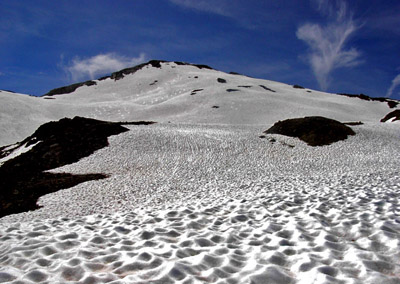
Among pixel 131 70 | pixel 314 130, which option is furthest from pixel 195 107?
pixel 131 70

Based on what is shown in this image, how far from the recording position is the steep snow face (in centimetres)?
5194

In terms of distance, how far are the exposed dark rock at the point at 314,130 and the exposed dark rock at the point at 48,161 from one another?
61.8 ft

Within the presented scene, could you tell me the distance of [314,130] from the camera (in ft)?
104

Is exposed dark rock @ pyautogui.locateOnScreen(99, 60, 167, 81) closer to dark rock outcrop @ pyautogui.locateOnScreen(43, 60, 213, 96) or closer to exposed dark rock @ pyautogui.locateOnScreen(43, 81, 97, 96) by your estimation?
dark rock outcrop @ pyautogui.locateOnScreen(43, 60, 213, 96)

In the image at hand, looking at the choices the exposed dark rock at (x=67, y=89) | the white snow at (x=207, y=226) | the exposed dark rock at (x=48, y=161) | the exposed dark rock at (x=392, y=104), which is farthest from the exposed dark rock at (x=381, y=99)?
the exposed dark rock at (x=67, y=89)

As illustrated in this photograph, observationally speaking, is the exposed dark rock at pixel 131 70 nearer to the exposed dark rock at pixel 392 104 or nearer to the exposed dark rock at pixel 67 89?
the exposed dark rock at pixel 67 89

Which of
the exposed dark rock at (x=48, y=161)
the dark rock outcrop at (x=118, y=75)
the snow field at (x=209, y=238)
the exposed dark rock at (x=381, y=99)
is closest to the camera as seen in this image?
the snow field at (x=209, y=238)

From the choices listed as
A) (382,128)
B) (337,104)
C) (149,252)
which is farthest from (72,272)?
(337,104)

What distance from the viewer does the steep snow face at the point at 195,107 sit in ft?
170

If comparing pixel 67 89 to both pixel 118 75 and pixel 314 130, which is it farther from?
pixel 314 130

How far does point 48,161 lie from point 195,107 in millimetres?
39020

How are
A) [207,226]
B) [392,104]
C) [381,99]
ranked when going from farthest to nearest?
1. [381,99]
2. [392,104]
3. [207,226]

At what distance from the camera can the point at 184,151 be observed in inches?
1035

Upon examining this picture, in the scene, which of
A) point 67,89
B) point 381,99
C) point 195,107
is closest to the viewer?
point 195,107
